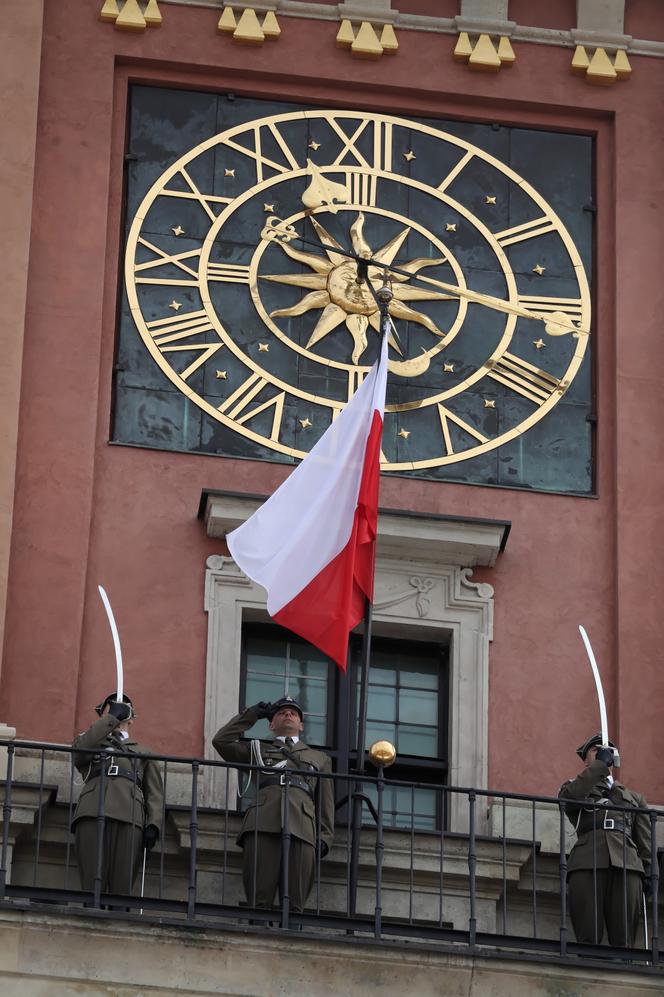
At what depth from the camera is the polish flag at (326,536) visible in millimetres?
13930

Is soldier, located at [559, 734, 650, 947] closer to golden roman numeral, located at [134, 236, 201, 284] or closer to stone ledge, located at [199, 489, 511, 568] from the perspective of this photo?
stone ledge, located at [199, 489, 511, 568]

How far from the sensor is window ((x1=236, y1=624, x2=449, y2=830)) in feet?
48.8

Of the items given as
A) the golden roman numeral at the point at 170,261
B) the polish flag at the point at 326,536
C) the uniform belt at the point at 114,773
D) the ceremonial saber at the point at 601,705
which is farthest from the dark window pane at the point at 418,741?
the golden roman numeral at the point at 170,261

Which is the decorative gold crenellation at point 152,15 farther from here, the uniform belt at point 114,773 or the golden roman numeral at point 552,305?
the uniform belt at point 114,773

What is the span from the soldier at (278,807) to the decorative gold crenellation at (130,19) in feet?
12.8

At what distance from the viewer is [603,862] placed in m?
13.6

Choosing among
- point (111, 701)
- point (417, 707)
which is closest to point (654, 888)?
point (417, 707)

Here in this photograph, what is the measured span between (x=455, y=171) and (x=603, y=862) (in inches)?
162

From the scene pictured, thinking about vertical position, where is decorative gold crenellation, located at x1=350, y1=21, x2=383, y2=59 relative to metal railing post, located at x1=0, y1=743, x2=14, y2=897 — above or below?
above

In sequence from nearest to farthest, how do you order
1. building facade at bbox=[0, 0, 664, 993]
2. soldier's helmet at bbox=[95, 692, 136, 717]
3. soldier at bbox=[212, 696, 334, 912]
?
soldier at bbox=[212, 696, 334, 912] → soldier's helmet at bbox=[95, 692, 136, 717] → building facade at bbox=[0, 0, 664, 993]

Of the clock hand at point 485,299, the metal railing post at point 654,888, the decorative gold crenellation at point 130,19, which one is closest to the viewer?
the metal railing post at point 654,888

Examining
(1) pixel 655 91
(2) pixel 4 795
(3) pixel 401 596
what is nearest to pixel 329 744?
(3) pixel 401 596

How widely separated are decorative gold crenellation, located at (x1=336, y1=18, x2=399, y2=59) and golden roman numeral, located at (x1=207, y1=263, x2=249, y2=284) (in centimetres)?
138

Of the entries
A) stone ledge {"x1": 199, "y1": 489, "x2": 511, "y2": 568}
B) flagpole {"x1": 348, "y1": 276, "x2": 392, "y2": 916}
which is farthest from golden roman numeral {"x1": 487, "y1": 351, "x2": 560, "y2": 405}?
flagpole {"x1": 348, "y1": 276, "x2": 392, "y2": 916}
